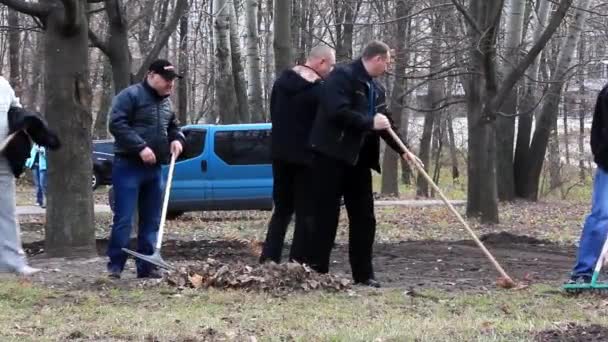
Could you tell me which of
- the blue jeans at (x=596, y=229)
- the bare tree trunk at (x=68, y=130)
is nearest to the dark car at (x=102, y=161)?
the bare tree trunk at (x=68, y=130)

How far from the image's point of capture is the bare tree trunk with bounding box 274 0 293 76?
47.9ft

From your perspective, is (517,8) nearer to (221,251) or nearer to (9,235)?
(221,251)

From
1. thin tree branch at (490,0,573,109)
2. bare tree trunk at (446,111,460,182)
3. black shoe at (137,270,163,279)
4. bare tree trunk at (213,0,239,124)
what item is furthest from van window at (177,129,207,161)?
bare tree trunk at (446,111,460,182)

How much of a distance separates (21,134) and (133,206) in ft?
3.55

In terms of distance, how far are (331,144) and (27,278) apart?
263cm

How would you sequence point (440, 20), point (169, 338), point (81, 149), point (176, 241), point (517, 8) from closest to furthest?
point (169, 338)
point (81, 149)
point (176, 241)
point (517, 8)
point (440, 20)

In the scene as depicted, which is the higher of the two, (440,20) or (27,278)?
(440,20)

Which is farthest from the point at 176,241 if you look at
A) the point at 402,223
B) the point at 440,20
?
the point at 440,20

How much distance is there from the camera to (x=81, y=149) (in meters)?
9.86

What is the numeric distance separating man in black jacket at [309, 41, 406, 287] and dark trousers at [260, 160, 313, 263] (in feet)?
0.66

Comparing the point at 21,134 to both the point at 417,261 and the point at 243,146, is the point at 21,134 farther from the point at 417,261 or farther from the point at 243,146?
the point at 243,146

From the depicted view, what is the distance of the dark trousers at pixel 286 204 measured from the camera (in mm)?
8273

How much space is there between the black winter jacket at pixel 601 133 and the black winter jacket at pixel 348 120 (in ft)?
4.94

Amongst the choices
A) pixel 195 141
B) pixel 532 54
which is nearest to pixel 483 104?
pixel 532 54
